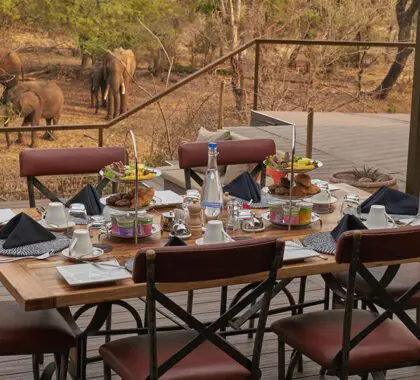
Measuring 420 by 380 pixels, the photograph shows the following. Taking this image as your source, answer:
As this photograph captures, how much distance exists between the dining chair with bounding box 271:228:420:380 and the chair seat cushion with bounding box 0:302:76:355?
76 centimetres

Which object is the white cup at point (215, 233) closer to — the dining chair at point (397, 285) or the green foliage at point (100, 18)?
the dining chair at point (397, 285)

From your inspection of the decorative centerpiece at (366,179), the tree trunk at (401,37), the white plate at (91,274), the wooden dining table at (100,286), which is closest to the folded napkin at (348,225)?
the wooden dining table at (100,286)

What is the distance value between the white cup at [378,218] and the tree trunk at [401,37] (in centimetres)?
1487

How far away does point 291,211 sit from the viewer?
146 inches

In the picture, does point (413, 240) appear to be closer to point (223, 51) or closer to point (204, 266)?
point (204, 266)

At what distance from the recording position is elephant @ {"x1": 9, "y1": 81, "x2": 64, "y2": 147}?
2142 cm

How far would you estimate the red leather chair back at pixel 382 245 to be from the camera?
3.05 metres

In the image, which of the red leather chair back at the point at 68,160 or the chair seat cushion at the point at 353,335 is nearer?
the chair seat cushion at the point at 353,335

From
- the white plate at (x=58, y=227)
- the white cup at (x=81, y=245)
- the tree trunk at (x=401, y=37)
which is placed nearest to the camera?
the white cup at (x=81, y=245)

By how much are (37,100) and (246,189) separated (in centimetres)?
1797

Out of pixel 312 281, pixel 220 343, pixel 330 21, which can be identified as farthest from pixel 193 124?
pixel 220 343

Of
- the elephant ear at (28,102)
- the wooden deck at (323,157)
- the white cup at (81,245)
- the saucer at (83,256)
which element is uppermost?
the white cup at (81,245)

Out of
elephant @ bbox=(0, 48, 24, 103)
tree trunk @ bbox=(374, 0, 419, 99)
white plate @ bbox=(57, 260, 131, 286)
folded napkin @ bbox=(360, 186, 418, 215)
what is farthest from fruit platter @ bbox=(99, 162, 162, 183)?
elephant @ bbox=(0, 48, 24, 103)

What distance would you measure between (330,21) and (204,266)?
1606cm
